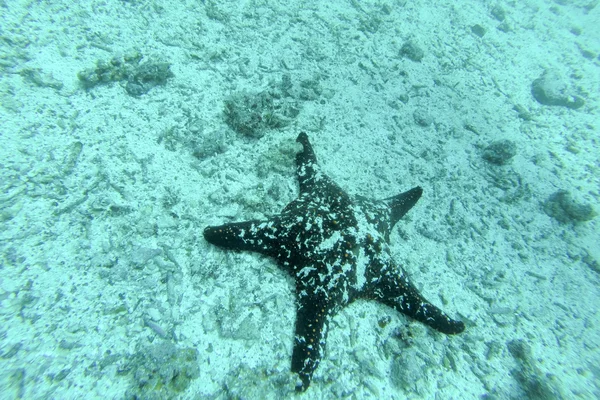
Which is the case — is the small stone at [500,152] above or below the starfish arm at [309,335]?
above

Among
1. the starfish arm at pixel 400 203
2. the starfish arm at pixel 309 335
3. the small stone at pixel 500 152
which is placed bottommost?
the starfish arm at pixel 309 335

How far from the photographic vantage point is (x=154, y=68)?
4270mm

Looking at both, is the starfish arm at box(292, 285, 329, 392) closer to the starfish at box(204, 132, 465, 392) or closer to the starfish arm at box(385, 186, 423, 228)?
the starfish at box(204, 132, 465, 392)

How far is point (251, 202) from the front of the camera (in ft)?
12.2

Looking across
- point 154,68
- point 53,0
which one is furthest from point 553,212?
point 53,0

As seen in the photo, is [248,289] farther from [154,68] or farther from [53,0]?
[53,0]

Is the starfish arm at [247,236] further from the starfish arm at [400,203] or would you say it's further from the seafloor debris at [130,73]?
the seafloor debris at [130,73]

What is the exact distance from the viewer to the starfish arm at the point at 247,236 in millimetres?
3148

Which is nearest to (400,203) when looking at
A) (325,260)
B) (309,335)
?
(325,260)

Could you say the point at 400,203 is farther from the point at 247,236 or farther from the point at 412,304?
the point at 247,236

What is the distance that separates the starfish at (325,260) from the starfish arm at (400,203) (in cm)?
44

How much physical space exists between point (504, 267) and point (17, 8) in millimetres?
A: 8339

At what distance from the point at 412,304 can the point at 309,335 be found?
49.6 inches

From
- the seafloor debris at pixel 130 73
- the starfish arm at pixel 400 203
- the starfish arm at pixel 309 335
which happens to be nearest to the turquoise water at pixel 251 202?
the seafloor debris at pixel 130 73
